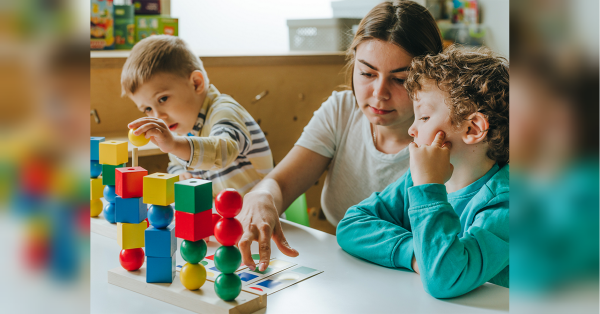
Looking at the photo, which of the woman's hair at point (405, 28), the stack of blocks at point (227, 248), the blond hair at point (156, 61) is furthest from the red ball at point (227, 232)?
the blond hair at point (156, 61)

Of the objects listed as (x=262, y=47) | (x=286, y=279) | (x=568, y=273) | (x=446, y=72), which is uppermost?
(x=262, y=47)

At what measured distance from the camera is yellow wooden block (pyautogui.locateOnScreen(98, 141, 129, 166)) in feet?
2.76

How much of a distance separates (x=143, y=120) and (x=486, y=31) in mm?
2849

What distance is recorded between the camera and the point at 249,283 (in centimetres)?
72

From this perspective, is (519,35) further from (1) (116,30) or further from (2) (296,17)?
(2) (296,17)

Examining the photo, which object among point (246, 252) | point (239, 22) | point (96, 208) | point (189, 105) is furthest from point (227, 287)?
point (239, 22)

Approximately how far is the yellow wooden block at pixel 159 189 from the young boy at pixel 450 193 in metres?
0.34

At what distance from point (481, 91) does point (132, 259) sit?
619 mm

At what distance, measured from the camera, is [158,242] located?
66 centimetres

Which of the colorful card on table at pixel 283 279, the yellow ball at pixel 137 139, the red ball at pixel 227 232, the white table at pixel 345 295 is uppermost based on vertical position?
the yellow ball at pixel 137 139

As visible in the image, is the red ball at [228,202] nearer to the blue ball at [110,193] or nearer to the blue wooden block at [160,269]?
the blue wooden block at [160,269]

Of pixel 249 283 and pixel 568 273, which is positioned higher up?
pixel 568 273

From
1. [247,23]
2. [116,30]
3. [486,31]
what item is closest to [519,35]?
[116,30]

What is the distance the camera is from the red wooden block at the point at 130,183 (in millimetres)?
694
